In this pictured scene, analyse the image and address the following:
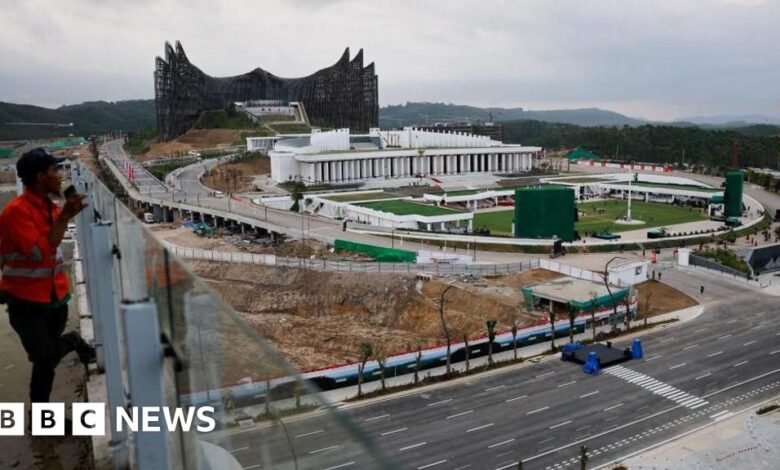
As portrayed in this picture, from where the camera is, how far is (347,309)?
2212cm

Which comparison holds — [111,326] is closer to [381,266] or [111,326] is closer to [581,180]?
[381,266]

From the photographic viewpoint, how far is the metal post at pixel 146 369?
152 cm

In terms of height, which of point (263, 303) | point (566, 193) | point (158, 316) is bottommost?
point (263, 303)

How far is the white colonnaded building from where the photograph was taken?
1774 inches

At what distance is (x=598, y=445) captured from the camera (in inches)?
482

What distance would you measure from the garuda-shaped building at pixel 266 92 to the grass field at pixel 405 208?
3697cm

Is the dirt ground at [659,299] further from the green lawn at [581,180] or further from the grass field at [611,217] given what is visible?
the green lawn at [581,180]

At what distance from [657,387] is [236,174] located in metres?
37.1

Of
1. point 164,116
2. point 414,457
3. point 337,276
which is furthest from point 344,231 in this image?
point 164,116

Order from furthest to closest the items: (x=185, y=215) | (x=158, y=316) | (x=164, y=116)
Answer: (x=164, y=116) < (x=185, y=215) < (x=158, y=316)

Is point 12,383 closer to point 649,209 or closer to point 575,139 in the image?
point 649,209

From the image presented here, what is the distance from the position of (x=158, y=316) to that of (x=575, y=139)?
274 ft

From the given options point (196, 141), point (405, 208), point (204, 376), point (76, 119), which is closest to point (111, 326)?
point (204, 376)

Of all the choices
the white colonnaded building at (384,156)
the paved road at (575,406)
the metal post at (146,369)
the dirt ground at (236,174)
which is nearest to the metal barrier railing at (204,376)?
the metal post at (146,369)
